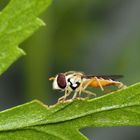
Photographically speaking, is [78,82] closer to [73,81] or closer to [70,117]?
[73,81]

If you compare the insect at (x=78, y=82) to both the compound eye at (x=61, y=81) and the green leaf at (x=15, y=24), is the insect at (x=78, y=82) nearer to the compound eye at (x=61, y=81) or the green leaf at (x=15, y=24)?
the compound eye at (x=61, y=81)

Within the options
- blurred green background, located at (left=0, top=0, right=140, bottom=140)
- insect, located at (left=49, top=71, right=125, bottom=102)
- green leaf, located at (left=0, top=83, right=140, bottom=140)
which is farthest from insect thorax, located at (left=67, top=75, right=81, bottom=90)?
blurred green background, located at (left=0, top=0, right=140, bottom=140)

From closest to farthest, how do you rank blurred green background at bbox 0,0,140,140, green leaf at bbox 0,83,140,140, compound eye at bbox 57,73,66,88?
1. green leaf at bbox 0,83,140,140
2. compound eye at bbox 57,73,66,88
3. blurred green background at bbox 0,0,140,140

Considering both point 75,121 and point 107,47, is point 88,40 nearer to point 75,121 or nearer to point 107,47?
point 107,47

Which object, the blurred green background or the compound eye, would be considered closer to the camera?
the compound eye

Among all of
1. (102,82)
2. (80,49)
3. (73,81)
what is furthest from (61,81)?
(80,49)

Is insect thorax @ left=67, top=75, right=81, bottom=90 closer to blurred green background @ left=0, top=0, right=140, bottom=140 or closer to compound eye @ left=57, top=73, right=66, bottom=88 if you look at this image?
compound eye @ left=57, top=73, right=66, bottom=88

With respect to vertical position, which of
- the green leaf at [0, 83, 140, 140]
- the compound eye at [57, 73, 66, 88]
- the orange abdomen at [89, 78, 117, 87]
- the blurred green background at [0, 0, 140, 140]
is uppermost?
the blurred green background at [0, 0, 140, 140]
